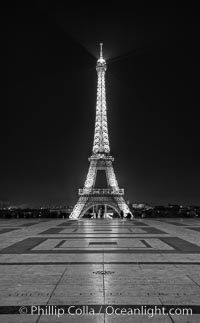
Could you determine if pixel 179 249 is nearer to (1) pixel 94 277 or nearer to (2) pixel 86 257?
(2) pixel 86 257

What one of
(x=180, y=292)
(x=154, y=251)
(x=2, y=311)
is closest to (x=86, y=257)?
(x=154, y=251)

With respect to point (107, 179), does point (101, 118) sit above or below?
above

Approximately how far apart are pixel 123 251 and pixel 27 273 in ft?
16.0

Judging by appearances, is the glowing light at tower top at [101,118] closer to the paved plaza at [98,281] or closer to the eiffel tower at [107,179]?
the eiffel tower at [107,179]

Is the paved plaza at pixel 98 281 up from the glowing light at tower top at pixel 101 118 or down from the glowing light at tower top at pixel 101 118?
down

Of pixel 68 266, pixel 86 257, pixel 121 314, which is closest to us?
pixel 121 314

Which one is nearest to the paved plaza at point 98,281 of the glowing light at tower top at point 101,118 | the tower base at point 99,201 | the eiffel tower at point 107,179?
the eiffel tower at point 107,179

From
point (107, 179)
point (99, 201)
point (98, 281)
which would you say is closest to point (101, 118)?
point (107, 179)

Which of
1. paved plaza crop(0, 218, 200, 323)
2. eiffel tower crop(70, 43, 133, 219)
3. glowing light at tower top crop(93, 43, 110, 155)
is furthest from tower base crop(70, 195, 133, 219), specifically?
paved plaza crop(0, 218, 200, 323)

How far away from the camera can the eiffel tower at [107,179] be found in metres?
81.2

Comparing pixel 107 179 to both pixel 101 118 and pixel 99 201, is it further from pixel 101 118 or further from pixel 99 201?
pixel 101 118

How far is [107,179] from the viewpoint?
84.6 meters

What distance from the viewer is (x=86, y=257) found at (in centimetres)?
1252

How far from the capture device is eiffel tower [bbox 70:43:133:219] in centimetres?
8123
